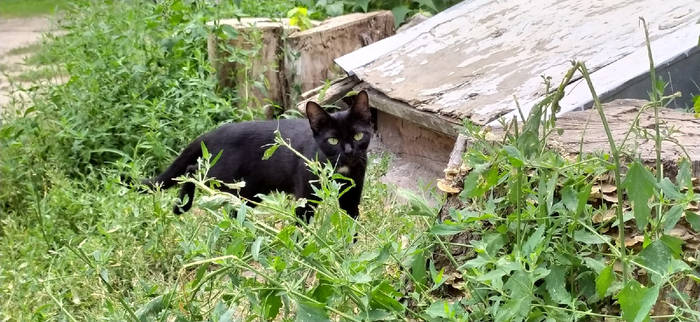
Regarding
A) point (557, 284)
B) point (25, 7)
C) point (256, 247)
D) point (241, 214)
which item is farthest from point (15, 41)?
point (557, 284)

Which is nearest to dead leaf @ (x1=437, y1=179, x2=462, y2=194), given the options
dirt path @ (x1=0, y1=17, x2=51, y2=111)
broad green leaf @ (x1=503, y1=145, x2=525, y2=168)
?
broad green leaf @ (x1=503, y1=145, x2=525, y2=168)

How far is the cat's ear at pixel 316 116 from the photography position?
462 cm

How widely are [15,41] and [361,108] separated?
7429mm

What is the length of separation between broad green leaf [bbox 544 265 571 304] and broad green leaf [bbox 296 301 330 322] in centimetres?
59

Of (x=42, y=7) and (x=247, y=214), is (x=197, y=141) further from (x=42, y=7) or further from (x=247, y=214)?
(x=42, y=7)

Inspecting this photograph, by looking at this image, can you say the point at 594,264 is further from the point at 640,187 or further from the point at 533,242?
the point at 640,187

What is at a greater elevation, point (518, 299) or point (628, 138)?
point (628, 138)

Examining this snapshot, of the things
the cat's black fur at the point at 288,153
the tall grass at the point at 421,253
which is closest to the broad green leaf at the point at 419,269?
the tall grass at the point at 421,253

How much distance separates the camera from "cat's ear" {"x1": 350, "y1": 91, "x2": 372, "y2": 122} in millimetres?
4668

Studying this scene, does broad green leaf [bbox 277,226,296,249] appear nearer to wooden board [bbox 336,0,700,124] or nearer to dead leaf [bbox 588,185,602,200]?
dead leaf [bbox 588,185,602,200]

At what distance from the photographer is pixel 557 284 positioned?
2383 millimetres

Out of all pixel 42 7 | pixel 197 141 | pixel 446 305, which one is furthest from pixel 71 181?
pixel 42 7

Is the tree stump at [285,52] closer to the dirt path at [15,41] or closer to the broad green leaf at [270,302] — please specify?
the dirt path at [15,41]

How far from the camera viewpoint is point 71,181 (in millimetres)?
5793
